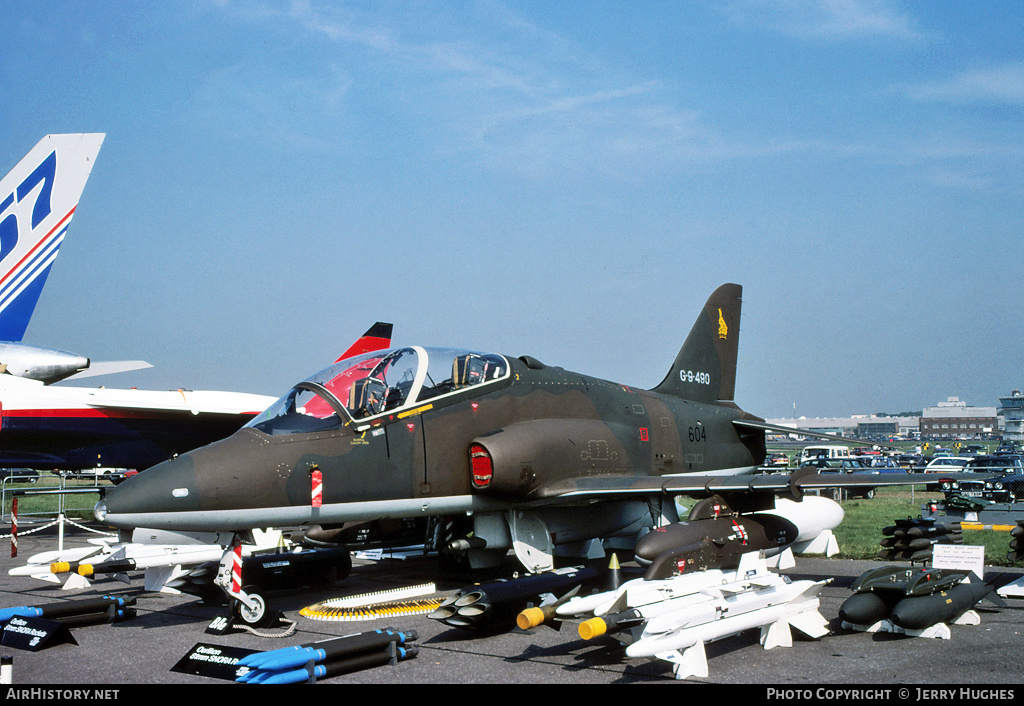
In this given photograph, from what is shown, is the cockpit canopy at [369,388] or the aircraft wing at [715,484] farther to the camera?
the aircraft wing at [715,484]

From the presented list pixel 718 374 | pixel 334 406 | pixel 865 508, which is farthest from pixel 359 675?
pixel 865 508

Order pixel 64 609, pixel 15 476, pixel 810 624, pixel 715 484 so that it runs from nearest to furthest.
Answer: pixel 810 624, pixel 64 609, pixel 715 484, pixel 15 476

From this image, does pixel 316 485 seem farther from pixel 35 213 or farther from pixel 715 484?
pixel 35 213

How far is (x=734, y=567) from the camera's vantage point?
30.0 ft

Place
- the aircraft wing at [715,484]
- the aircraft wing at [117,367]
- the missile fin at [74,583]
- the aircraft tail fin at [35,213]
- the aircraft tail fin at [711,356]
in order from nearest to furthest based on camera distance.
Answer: the aircraft wing at [715,484] < the missile fin at [74,583] < the aircraft tail fin at [711,356] < the aircraft tail fin at [35,213] < the aircraft wing at [117,367]

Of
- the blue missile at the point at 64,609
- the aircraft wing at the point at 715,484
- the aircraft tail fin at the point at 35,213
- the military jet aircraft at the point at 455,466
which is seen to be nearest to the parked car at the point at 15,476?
the aircraft tail fin at the point at 35,213

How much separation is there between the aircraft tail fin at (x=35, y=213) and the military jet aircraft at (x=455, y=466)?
12.3 m

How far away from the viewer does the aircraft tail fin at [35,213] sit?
18.0 metres

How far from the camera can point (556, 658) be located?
6871mm

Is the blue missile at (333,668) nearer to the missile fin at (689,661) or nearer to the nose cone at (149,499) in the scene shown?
the missile fin at (689,661)

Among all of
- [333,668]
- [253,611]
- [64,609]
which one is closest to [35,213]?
[64,609]

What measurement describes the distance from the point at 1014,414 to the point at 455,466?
350 feet

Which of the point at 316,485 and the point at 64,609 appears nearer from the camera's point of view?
the point at 64,609

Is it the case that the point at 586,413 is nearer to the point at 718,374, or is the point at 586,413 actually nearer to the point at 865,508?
the point at 718,374
